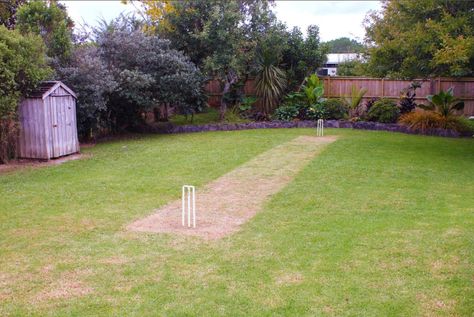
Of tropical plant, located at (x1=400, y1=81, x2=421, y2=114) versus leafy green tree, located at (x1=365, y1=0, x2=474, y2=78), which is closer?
leafy green tree, located at (x1=365, y1=0, x2=474, y2=78)

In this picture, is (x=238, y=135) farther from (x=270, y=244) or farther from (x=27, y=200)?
(x=270, y=244)

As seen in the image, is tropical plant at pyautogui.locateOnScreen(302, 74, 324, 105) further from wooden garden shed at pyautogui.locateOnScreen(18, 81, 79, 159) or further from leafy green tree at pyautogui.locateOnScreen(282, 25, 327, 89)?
wooden garden shed at pyautogui.locateOnScreen(18, 81, 79, 159)

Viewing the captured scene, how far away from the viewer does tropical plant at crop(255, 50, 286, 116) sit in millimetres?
21281

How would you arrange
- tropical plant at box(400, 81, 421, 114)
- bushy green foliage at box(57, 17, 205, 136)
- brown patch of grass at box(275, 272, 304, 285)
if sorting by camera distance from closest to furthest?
brown patch of grass at box(275, 272, 304, 285) → bushy green foliage at box(57, 17, 205, 136) → tropical plant at box(400, 81, 421, 114)

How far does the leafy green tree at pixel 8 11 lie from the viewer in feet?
60.0

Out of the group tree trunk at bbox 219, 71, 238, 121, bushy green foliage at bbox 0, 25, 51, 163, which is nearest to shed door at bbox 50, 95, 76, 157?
bushy green foliage at bbox 0, 25, 51, 163

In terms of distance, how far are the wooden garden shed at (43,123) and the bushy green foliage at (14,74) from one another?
0.24 meters

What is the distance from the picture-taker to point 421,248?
615cm

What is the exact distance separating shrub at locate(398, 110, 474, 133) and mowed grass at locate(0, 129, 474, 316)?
6.64 meters

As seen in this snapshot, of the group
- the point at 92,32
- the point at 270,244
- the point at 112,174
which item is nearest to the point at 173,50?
the point at 92,32

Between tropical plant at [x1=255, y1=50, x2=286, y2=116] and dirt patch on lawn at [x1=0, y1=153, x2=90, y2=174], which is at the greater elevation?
tropical plant at [x1=255, y1=50, x2=286, y2=116]

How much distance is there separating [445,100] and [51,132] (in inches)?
521

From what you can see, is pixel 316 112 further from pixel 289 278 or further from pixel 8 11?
pixel 289 278

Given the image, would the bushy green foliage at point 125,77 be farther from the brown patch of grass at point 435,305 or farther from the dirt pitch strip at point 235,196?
the brown patch of grass at point 435,305
